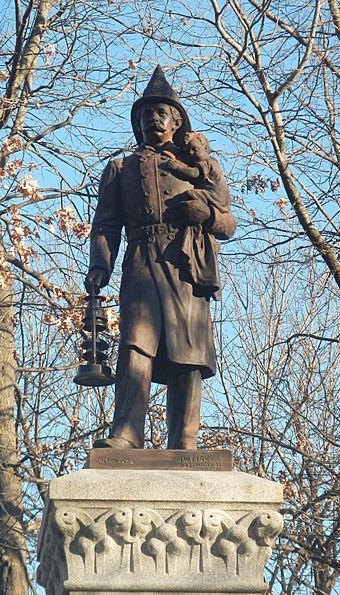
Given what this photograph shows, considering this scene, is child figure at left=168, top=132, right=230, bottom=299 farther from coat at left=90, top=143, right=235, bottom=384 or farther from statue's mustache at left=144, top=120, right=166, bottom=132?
statue's mustache at left=144, top=120, right=166, bottom=132

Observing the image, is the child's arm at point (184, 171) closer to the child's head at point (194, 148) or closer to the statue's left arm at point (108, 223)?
the child's head at point (194, 148)

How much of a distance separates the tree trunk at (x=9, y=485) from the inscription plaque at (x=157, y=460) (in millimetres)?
6408

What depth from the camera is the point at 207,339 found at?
268 inches

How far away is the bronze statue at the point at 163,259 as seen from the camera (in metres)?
6.64

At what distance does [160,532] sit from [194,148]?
2069 millimetres

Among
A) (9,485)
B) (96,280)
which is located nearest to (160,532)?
(96,280)

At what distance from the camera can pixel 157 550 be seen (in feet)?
19.7

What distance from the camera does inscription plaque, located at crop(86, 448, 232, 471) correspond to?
630 centimetres

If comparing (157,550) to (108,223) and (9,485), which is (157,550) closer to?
(108,223)

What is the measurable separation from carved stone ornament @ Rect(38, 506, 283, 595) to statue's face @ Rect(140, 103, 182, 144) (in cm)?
210

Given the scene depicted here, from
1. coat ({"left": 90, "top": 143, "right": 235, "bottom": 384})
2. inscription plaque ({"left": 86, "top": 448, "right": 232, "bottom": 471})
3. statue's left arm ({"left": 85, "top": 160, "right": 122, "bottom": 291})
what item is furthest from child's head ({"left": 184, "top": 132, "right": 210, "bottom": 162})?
inscription plaque ({"left": 86, "top": 448, "right": 232, "bottom": 471})

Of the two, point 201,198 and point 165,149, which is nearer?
point 201,198

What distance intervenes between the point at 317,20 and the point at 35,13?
380 centimetres

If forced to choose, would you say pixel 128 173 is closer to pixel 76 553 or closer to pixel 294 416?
pixel 76 553
